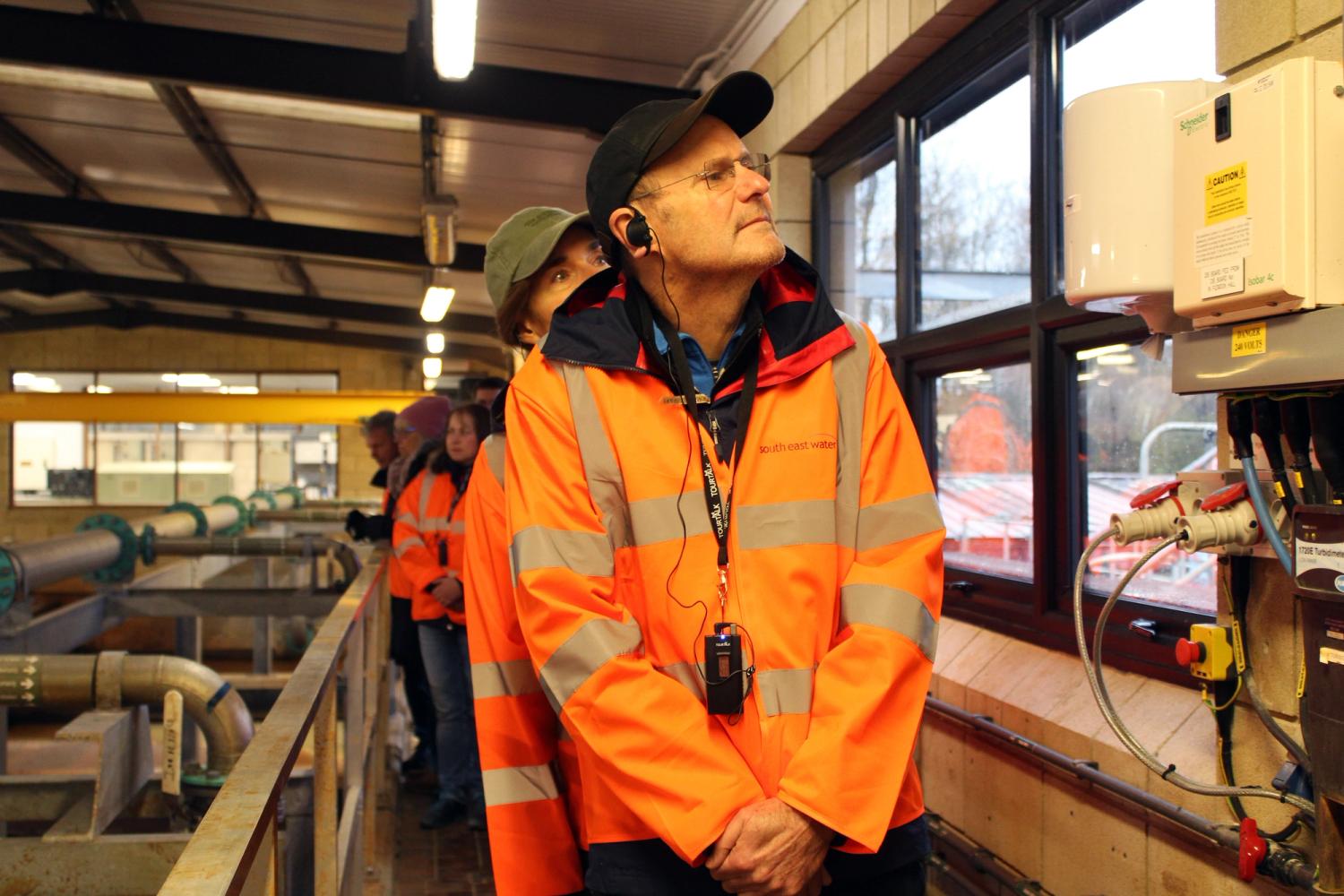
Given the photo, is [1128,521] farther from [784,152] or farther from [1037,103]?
[784,152]

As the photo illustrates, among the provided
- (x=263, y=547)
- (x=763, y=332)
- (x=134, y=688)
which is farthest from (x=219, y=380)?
(x=763, y=332)

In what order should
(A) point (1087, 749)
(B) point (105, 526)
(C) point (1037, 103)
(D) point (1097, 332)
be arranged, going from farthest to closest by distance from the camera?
(B) point (105, 526), (C) point (1037, 103), (D) point (1097, 332), (A) point (1087, 749)

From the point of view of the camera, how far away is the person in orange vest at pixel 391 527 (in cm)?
Answer: 519

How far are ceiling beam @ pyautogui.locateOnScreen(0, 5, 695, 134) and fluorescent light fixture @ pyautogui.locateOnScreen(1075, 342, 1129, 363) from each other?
312 cm

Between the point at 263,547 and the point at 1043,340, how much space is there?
5.18 metres

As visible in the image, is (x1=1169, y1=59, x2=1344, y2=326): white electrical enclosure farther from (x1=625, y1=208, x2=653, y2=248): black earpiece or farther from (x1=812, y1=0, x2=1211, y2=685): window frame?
(x1=625, y1=208, x2=653, y2=248): black earpiece

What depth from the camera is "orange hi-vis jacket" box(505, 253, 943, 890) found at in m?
1.38

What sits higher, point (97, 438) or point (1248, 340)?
point (97, 438)

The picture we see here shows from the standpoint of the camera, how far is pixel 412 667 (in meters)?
5.23

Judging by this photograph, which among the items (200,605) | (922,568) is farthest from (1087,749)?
(200,605)

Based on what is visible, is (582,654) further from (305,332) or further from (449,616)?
(305,332)

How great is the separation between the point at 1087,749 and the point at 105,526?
5096mm

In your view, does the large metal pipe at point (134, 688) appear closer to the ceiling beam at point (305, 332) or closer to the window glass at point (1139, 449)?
the window glass at point (1139, 449)

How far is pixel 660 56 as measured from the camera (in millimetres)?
5082
